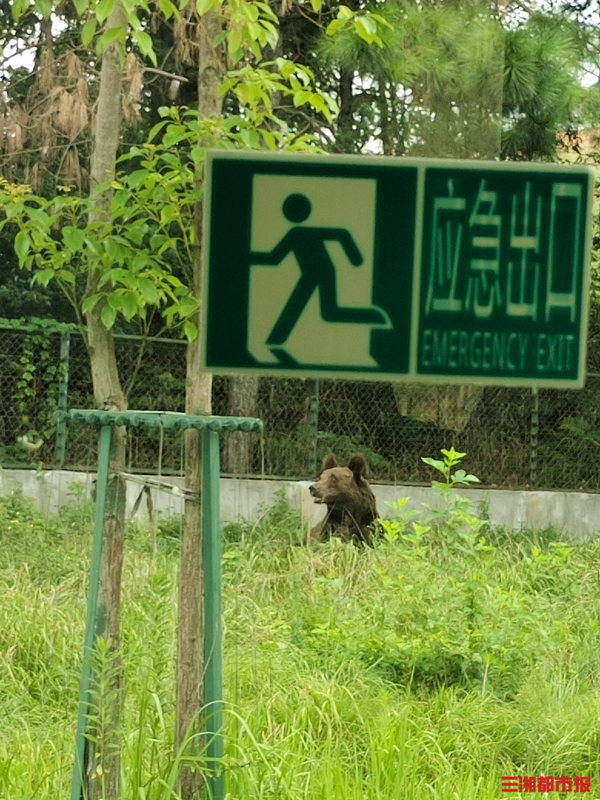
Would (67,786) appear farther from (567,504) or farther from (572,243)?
(567,504)

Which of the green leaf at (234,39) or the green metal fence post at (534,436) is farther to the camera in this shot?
the green metal fence post at (534,436)

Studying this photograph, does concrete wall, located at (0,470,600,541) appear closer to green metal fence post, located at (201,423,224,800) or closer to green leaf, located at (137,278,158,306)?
green metal fence post, located at (201,423,224,800)

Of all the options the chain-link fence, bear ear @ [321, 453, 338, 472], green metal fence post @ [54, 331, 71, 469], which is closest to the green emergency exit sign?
bear ear @ [321, 453, 338, 472]

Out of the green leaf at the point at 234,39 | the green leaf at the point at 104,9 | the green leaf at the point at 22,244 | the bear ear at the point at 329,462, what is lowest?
the bear ear at the point at 329,462

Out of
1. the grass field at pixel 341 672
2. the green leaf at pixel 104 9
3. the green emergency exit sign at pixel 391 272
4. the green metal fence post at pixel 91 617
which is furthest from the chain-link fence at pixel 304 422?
the green emergency exit sign at pixel 391 272

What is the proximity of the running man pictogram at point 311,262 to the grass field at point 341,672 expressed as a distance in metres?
1.42

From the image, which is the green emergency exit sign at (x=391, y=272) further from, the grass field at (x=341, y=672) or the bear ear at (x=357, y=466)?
the bear ear at (x=357, y=466)

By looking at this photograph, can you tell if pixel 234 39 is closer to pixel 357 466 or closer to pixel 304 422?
pixel 357 466

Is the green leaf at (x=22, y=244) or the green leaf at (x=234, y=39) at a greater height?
the green leaf at (x=234, y=39)

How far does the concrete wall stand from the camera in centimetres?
648

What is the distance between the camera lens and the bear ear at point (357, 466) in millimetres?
5828

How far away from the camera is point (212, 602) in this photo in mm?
1974

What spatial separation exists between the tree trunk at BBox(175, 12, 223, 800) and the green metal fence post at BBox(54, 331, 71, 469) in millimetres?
4551

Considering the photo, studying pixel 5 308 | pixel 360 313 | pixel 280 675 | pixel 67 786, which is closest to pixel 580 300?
pixel 360 313
